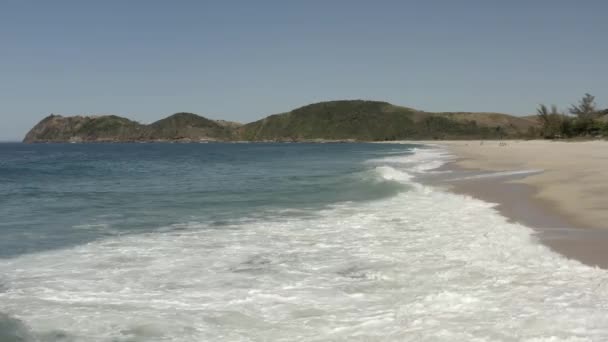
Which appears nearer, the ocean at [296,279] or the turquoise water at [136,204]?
the ocean at [296,279]

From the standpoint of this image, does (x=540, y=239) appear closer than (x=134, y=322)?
No

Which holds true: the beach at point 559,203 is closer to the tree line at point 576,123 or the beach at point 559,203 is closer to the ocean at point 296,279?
the ocean at point 296,279

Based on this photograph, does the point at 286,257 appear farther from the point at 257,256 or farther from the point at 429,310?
the point at 429,310

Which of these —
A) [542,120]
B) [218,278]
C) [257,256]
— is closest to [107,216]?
[257,256]

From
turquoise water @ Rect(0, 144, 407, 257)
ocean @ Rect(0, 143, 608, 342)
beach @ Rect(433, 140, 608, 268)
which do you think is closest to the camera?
ocean @ Rect(0, 143, 608, 342)

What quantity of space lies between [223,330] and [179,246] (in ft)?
18.8

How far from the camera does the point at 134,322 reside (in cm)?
707

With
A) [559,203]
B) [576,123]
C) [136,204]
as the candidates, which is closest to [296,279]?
[559,203]

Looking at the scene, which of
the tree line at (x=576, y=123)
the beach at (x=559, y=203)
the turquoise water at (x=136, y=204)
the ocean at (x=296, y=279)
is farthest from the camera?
the tree line at (x=576, y=123)

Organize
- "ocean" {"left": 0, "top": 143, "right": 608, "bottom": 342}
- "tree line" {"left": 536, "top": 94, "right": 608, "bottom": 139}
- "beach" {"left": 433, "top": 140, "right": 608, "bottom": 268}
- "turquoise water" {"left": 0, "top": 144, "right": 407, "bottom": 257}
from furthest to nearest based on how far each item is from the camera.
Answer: "tree line" {"left": 536, "top": 94, "right": 608, "bottom": 139} → "turquoise water" {"left": 0, "top": 144, "right": 407, "bottom": 257} → "beach" {"left": 433, "top": 140, "right": 608, "bottom": 268} → "ocean" {"left": 0, "top": 143, "right": 608, "bottom": 342}

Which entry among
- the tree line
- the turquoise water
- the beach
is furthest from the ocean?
the tree line

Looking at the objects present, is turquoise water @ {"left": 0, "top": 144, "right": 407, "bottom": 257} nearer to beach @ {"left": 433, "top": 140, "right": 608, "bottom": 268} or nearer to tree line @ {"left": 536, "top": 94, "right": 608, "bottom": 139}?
beach @ {"left": 433, "top": 140, "right": 608, "bottom": 268}

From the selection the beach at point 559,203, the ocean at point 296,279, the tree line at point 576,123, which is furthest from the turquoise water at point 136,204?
the tree line at point 576,123

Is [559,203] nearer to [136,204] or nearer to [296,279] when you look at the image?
[296,279]
